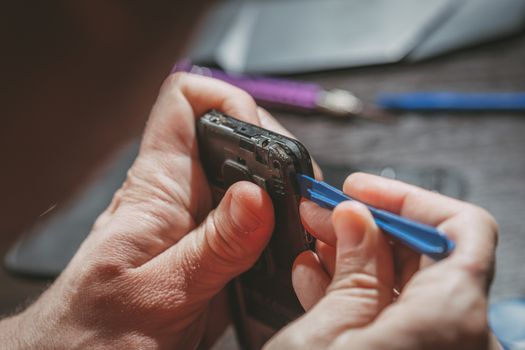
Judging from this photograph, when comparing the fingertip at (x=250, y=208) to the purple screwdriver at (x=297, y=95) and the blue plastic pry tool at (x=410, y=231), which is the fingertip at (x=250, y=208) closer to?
the blue plastic pry tool at (x=410, y=231)

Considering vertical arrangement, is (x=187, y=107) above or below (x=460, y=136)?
above

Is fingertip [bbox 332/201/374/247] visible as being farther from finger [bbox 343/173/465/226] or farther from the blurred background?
the blurred background

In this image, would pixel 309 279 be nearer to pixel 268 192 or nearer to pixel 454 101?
pixel 268 192

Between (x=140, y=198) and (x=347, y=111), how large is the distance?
381 mm


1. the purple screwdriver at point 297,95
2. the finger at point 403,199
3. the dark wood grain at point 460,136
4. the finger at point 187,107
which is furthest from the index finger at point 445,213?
the purple screwdriver at point 297,95

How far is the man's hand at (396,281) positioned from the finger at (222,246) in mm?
38

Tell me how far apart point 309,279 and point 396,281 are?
0.06m

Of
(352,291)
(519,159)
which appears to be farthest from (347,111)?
(352,291)

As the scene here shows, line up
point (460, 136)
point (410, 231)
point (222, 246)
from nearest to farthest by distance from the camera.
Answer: point (410, 231), point (222, 246), point (460, 136)

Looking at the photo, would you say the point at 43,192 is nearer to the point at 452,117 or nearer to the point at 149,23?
the point at 149,23

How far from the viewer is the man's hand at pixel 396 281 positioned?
24cm

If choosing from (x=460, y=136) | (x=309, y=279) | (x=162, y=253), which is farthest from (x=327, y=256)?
(x=460, y=136)

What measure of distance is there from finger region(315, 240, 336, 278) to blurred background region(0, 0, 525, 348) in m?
0.15

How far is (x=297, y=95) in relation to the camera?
75 cm
